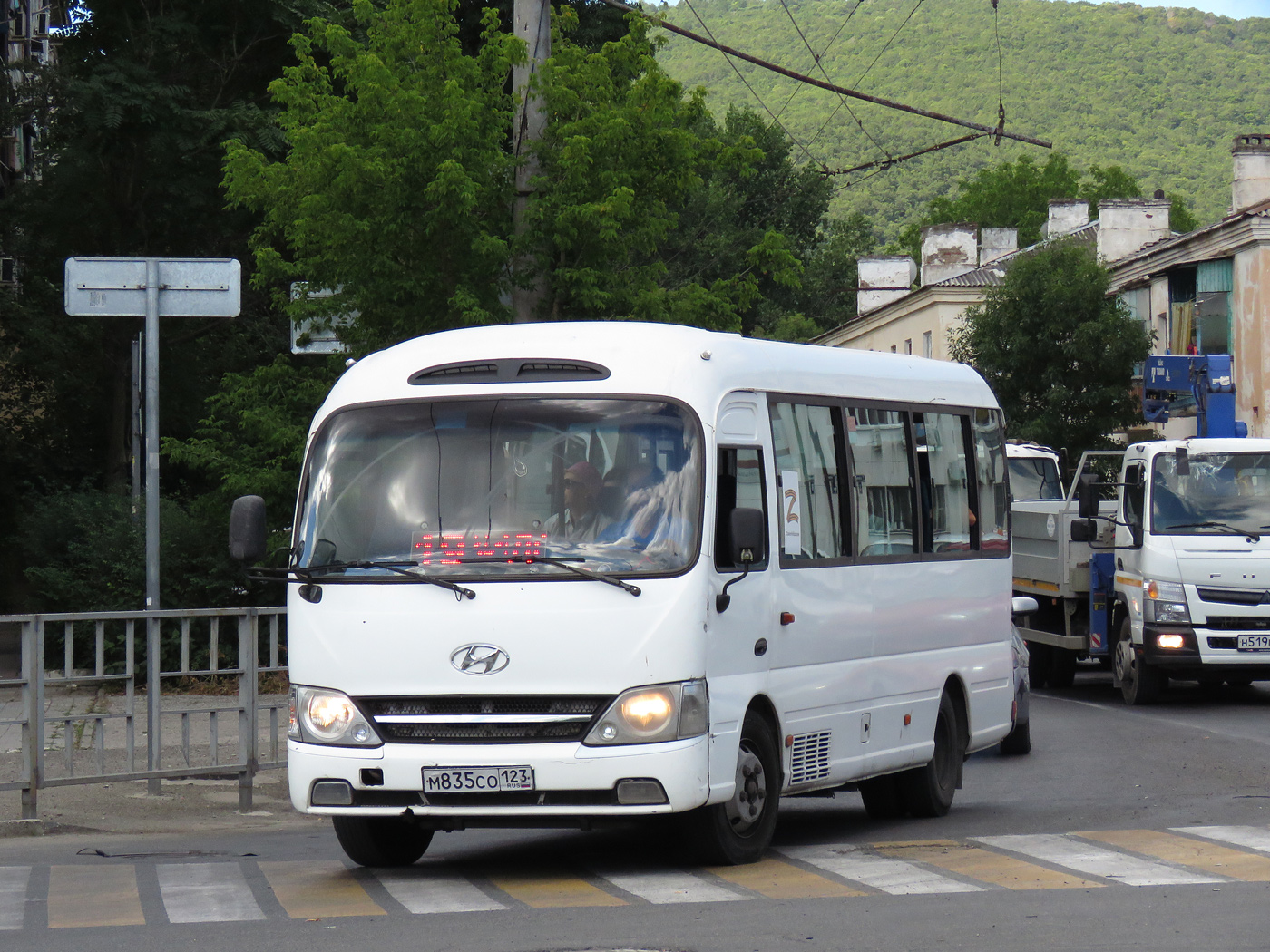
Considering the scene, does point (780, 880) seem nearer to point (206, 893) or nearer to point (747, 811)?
point (747, 811)

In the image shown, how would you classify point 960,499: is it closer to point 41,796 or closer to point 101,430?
point 41,796

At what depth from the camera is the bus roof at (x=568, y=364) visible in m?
9.06

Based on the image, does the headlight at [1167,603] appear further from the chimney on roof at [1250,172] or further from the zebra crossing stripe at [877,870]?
the chimney on roof at [1250,172]

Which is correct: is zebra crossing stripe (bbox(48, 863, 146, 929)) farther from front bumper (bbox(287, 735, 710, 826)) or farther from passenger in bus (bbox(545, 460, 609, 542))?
passenger in bus (bbox(545, 460, 609, 542))

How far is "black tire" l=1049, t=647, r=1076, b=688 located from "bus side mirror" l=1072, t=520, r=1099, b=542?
9.65 ft

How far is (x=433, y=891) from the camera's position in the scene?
8664 millimetres

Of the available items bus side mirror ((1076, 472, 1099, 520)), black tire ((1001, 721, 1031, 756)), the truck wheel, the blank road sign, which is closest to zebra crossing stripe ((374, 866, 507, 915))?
the blank road sign

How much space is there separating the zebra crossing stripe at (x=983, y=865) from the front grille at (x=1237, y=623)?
1002 cm

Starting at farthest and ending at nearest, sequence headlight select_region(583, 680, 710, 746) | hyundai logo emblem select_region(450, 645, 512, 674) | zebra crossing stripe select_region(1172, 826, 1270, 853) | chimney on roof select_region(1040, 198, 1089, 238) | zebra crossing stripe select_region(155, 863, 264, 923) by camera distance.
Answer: chimney on roof select_region(1040, 198, 1089, 238), zebra crossing stripe select_region(1172, 826, 1270, 853), hyundai logo emblem select_region(450, 645, 512, 674), headlight select_region(583, 680, 710, 746), zebra crossing stripe select_region(155, 863, 264, 923)

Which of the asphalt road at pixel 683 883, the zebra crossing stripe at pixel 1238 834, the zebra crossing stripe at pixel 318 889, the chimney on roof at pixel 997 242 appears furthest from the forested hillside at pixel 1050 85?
the zebra crossing stripe at pixel 318 889

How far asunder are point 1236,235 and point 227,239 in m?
24.9

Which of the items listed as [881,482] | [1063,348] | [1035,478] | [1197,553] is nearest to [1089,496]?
[1197,553]

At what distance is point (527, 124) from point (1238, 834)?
8.70 m

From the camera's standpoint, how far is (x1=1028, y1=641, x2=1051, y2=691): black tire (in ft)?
76.0
